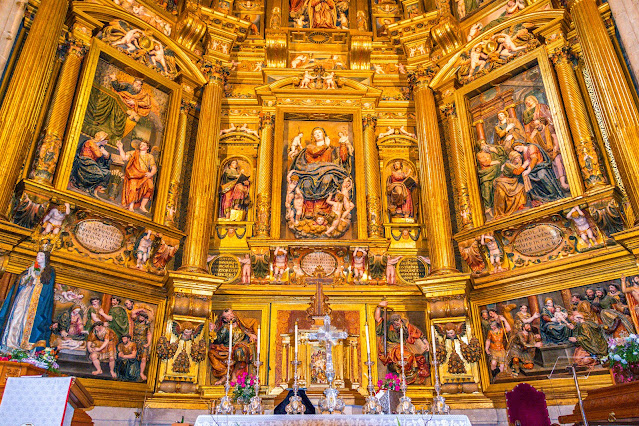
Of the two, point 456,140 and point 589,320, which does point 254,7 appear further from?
point 589,320

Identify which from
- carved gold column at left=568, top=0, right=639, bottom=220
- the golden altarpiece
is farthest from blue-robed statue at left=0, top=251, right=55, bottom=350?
carved gold column at left=568, top=0, right=639, bottom=220

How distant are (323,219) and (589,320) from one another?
5508 millimetres

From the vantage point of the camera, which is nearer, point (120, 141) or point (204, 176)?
point (120, 141)

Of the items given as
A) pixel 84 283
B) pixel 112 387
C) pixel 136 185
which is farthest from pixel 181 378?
pixel 136 185

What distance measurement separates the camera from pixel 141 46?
1085cm

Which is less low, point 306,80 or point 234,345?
point 306,80

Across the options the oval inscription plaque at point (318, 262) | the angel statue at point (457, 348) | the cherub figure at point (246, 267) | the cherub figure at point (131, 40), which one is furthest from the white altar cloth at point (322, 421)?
the cherub figure at point (131, 40)

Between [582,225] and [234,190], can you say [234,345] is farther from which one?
[582,225]

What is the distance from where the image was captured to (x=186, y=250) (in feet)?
32.9

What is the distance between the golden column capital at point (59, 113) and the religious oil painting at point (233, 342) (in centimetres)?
410

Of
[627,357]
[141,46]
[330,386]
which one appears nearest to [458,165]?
[627,357]

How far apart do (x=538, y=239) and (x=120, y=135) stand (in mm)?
8540

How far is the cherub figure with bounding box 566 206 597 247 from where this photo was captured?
8.55 metres

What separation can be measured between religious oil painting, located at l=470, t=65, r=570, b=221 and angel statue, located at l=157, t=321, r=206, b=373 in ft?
20.8
